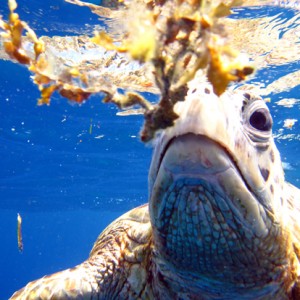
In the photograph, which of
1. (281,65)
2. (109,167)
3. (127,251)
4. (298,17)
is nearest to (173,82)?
A: (127,251)

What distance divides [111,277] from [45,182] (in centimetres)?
2247

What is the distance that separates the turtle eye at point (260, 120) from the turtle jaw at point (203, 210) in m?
0.39

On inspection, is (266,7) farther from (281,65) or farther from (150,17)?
(150,17)

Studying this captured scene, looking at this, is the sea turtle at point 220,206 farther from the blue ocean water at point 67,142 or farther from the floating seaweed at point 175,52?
the blue ocean water at point 67,142

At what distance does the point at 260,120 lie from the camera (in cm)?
196

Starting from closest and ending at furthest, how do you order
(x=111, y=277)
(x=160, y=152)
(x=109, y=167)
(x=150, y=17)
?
(x=150, y=17) → (x=160, y=152) → (x=111, y=277) → (x=109, y=167)

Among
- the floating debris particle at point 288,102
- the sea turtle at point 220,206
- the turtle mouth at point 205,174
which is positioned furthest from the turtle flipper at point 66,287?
the floating debris particle at point 288,102

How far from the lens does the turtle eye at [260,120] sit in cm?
193

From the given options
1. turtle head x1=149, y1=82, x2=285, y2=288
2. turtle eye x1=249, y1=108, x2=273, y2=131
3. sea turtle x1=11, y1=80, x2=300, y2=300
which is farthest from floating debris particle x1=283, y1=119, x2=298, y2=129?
turtle eye x1=249, y1=108, x2=273, y2=131

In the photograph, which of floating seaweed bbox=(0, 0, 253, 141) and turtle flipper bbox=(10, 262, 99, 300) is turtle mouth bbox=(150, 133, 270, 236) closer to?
floating seaweed bbox=(0, 0, 253, 141)

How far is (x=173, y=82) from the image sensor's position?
1427 mm

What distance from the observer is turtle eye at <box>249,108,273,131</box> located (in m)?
1.93

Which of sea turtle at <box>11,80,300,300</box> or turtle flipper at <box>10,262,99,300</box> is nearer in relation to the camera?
sea turtle at <box>11,80,300,300</box>

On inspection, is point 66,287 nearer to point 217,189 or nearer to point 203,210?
point 203,210
